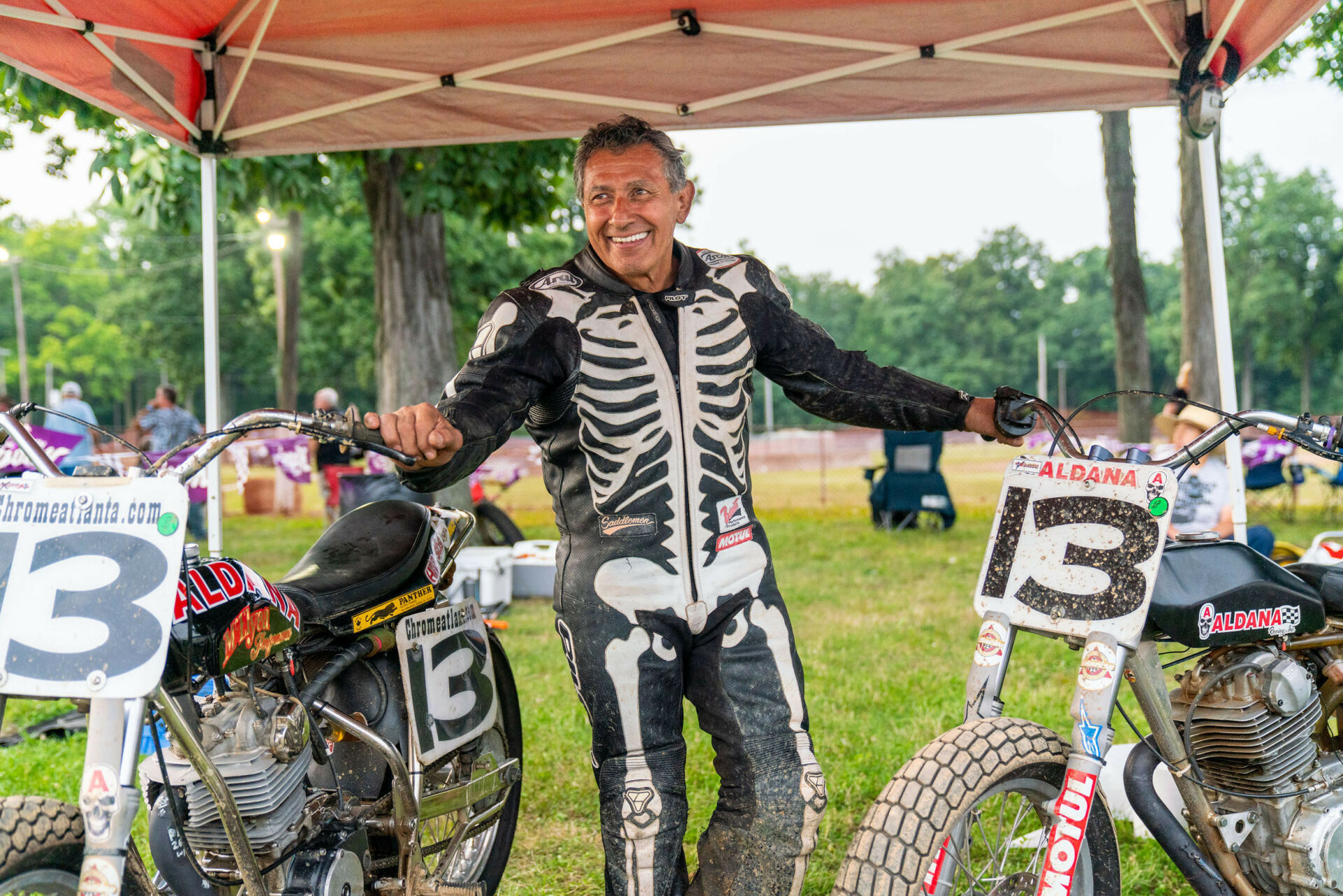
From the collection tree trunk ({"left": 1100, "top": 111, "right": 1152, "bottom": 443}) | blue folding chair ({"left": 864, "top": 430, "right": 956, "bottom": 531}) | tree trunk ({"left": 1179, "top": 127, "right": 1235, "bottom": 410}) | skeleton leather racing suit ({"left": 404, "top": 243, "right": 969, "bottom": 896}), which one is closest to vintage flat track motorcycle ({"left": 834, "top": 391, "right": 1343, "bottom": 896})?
skeleton leather racing suit ({"left": 404, "top": 243, "right": 969, "bottom": 896})

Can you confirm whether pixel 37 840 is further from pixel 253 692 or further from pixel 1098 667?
A: pixel 1098 667

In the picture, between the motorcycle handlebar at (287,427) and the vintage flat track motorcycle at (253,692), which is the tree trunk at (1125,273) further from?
the motorcycle handlebar at (287,427)

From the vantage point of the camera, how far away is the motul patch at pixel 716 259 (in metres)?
2.52

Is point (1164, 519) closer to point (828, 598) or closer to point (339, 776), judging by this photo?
point (339, 776)

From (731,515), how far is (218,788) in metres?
1.16

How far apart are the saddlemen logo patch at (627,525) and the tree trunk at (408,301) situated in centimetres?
593

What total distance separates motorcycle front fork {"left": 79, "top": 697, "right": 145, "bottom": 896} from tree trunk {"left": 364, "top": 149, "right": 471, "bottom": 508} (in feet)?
21.2

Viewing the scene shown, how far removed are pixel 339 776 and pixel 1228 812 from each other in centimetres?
205

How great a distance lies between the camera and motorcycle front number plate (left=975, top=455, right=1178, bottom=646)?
205 centimetres

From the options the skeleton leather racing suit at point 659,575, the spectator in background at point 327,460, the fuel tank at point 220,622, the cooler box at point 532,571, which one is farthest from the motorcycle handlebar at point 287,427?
the spectator in background at point 327,460

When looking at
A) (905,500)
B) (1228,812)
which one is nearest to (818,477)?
(905,500)

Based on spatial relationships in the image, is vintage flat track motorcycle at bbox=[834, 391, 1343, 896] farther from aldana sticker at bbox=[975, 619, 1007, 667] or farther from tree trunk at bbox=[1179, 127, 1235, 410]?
tree trunk at bbox=[1179, 127, 1235, 410]

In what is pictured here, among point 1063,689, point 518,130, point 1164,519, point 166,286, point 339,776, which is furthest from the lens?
point 166,286

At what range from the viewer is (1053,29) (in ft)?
11.3
